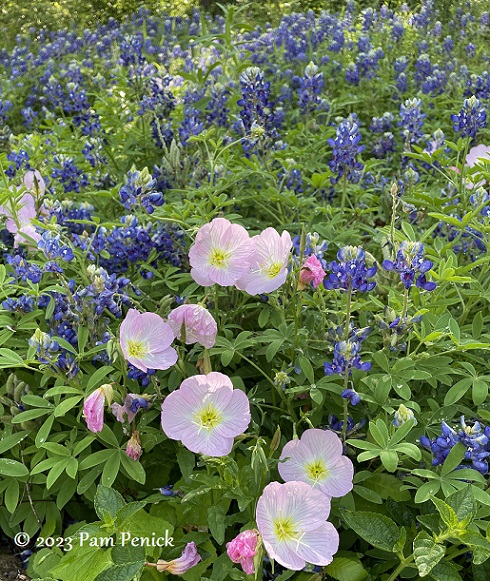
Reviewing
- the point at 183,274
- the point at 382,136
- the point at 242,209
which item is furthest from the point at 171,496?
the point at 382,136

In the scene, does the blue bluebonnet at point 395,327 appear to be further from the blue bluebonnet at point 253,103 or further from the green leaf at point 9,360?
the blue bluebonnet at point 253,103

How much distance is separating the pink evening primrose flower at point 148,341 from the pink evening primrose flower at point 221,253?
20 cm

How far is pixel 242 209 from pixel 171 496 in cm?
152

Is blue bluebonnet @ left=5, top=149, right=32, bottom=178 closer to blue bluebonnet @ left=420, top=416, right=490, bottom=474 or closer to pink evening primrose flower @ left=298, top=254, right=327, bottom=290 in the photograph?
pink evening primrose flower @ left=298, top=254, right=327, bottom=290

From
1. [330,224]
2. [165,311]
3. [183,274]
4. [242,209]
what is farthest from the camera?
[242,209]

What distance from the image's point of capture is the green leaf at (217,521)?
1590 mm

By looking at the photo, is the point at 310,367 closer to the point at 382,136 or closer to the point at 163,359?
the point at 163,359

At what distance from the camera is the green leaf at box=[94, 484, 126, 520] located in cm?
154

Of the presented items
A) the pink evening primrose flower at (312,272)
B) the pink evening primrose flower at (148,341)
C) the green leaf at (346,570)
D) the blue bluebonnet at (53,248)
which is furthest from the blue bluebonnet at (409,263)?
the blue bluebonnet at (53,248)

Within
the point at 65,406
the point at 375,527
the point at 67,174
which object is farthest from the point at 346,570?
the point at 67,174

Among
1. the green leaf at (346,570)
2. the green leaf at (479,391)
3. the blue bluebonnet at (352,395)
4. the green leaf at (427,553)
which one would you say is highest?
the blue bluebonnet at (352,395)

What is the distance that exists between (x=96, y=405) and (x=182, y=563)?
1.41ft

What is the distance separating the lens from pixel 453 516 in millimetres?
1409

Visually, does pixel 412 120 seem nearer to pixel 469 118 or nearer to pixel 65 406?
pixel 469 118
